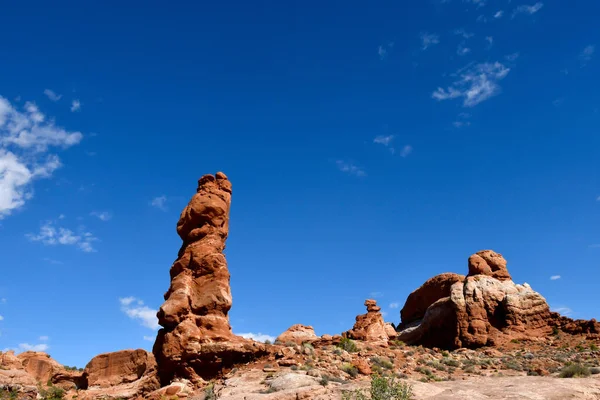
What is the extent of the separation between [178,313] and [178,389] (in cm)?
511

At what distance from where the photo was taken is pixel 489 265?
162 feet

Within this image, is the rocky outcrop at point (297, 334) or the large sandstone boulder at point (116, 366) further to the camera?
the rocky outcrop at point (297, 334)

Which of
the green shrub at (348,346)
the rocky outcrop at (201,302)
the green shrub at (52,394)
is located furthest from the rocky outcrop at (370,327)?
the green shrub at (52,394)

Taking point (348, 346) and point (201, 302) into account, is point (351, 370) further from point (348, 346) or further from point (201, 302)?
point (201, 302)

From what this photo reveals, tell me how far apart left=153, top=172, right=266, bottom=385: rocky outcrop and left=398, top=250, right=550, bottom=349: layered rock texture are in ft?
74.4

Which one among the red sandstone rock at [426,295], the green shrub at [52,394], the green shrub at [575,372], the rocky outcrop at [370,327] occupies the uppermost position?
the red sandstone rock at [426,295]

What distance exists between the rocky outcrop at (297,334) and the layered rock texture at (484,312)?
389 inches

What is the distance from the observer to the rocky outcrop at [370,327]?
135 ft

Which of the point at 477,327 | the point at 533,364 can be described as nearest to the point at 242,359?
the point at 533,364

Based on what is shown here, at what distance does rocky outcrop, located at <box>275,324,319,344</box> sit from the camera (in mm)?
45062

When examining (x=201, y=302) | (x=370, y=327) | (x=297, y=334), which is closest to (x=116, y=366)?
(x=201, y=302)

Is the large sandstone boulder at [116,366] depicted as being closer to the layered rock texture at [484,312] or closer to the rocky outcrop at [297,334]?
the rocky outcrop at [297,334]

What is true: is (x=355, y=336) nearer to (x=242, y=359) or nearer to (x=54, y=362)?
(x=242, y=359)

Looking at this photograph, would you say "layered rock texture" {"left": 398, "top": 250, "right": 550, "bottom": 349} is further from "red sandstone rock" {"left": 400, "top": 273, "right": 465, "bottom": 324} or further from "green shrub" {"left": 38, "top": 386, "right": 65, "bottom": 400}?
"green shrub" {"left": 38, "top": 386, "right": 65, "bottom": 400}
